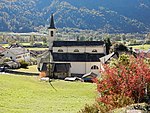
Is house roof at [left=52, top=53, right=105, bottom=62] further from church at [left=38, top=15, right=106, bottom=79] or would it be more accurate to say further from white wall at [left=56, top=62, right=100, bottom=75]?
white wall at [left=56, top=62, right=100, bottom=75]

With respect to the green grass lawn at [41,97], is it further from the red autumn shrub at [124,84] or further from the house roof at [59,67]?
the house roof at [59,67]

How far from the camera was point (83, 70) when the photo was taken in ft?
218

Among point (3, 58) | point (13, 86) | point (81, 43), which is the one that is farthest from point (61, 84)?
point (3, 58)

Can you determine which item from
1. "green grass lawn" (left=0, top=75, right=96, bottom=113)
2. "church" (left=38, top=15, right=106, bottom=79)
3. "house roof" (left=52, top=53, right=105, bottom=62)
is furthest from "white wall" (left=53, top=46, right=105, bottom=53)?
"green grass lawn" (left=0, top=75, right=96, bottom=113)

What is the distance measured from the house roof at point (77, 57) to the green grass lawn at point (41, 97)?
19.8 m

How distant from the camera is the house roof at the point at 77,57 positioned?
66.5 m

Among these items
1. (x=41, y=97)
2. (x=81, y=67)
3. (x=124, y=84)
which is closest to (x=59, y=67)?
(x=81, y=67)

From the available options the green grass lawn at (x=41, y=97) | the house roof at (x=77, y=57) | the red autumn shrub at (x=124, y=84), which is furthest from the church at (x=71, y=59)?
the red autumn shrub at (x=124, y=84)

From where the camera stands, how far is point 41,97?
31750 mm

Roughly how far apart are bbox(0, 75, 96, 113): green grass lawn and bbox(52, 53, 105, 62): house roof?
1982 cm

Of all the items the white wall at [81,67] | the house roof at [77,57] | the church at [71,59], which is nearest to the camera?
the church at [71,59]

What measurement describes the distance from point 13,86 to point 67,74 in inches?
1009

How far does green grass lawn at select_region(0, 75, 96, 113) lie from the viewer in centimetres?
2347

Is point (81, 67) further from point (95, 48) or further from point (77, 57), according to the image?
point (95, 48)
